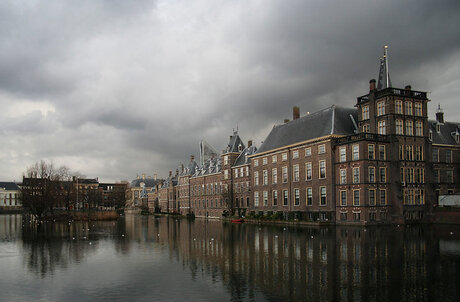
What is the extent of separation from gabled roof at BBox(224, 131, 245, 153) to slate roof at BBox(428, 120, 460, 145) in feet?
131

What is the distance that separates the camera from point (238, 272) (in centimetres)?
1988

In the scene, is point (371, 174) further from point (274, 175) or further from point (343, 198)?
point (274, 175)

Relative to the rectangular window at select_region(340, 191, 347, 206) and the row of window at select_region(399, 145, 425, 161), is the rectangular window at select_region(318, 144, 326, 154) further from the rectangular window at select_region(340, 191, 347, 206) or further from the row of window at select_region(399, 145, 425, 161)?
the row of window at select_region(399, 145, 425, 161)

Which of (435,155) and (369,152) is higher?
(369,152)

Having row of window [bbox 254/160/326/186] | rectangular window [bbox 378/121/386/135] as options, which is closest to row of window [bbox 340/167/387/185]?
row of window [bbox 254/160/326/186]

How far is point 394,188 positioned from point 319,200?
10370 millimetres

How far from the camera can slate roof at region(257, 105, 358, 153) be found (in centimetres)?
5874

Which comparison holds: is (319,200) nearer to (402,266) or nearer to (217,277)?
(402,266)

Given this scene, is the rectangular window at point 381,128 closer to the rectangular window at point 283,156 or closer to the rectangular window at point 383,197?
the rectangular window at point 383,197

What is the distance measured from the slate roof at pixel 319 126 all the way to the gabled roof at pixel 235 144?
19.4 metres

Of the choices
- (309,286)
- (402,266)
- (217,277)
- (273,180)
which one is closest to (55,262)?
(217,277)

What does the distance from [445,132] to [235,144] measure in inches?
1678

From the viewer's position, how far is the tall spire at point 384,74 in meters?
57.1

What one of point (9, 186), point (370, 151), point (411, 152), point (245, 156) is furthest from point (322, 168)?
point (9, 186)
